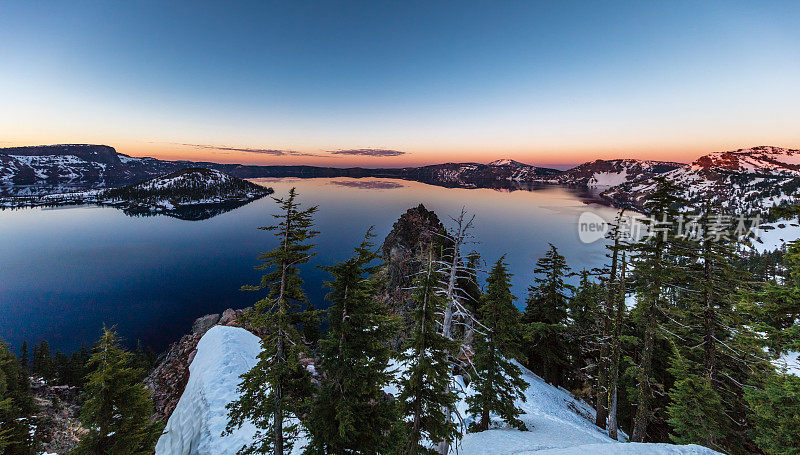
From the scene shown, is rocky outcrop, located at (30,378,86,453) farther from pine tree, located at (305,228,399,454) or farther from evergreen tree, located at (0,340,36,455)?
pine tree, located at (305,228,399,454)

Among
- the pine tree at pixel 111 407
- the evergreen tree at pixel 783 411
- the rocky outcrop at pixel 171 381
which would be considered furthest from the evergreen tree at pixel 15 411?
the evergreen tree at pixel 783 411

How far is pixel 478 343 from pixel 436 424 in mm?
7423

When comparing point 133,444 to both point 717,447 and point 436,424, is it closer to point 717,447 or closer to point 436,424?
point 436,424

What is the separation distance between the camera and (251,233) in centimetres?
12781

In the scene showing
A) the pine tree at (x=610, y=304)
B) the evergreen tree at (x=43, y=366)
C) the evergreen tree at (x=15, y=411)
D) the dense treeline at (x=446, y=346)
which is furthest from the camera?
the evergreen tree at (x=43, y=366)

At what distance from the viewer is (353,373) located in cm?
986

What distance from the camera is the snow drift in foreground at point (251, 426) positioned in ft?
46.1

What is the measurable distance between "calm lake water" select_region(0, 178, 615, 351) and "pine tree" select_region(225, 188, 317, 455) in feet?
158

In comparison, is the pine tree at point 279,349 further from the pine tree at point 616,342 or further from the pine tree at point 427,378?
the pine tree at point 616,342

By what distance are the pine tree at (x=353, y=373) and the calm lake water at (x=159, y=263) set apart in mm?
50439

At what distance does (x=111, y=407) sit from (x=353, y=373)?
13218 millimetres

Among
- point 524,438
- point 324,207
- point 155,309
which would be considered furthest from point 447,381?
point 324,207

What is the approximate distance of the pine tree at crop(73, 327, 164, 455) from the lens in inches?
501

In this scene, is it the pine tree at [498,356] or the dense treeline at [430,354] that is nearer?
the dense treeline at [430,354]
